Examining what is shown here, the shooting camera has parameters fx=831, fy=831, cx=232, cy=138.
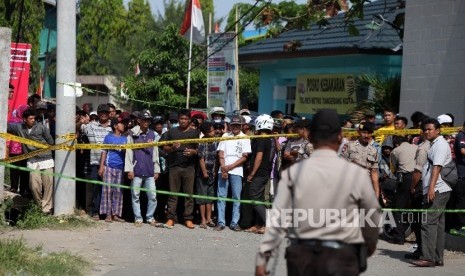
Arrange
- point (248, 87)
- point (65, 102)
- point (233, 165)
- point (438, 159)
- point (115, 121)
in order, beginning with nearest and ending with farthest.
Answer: point (438, 159) → point (65, 102) → point (233, 165) → point (115, 121) → point (248, 87)

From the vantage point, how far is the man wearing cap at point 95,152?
1361 centimetres

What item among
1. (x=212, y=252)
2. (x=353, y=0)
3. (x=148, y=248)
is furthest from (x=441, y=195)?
(x=353, y=0)

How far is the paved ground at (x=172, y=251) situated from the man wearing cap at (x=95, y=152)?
0.85m

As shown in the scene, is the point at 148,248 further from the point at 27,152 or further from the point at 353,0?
the point at 353,0

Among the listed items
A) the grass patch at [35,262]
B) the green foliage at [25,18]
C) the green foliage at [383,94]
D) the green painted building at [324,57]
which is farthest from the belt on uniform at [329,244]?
the green foliage at [25,18]

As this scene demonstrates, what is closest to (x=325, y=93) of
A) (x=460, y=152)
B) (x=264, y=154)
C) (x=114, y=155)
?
(x=264, y=154)

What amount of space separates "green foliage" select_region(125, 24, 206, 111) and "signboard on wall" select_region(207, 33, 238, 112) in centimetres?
934

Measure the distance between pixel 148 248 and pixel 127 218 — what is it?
2723mm

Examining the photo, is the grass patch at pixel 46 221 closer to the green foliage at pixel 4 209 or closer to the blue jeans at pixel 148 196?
the green foliage at pixel 4 209

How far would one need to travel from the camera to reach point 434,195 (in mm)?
10828

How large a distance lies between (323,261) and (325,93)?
17.0m

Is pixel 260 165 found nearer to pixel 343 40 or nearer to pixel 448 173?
pixel 448 173

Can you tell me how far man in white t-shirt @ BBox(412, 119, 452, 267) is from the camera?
1067cm

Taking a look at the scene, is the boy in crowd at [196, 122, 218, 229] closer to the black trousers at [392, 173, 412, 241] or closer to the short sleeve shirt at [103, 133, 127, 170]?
the short sleeve shirt at [103, 133, 127, 170]
